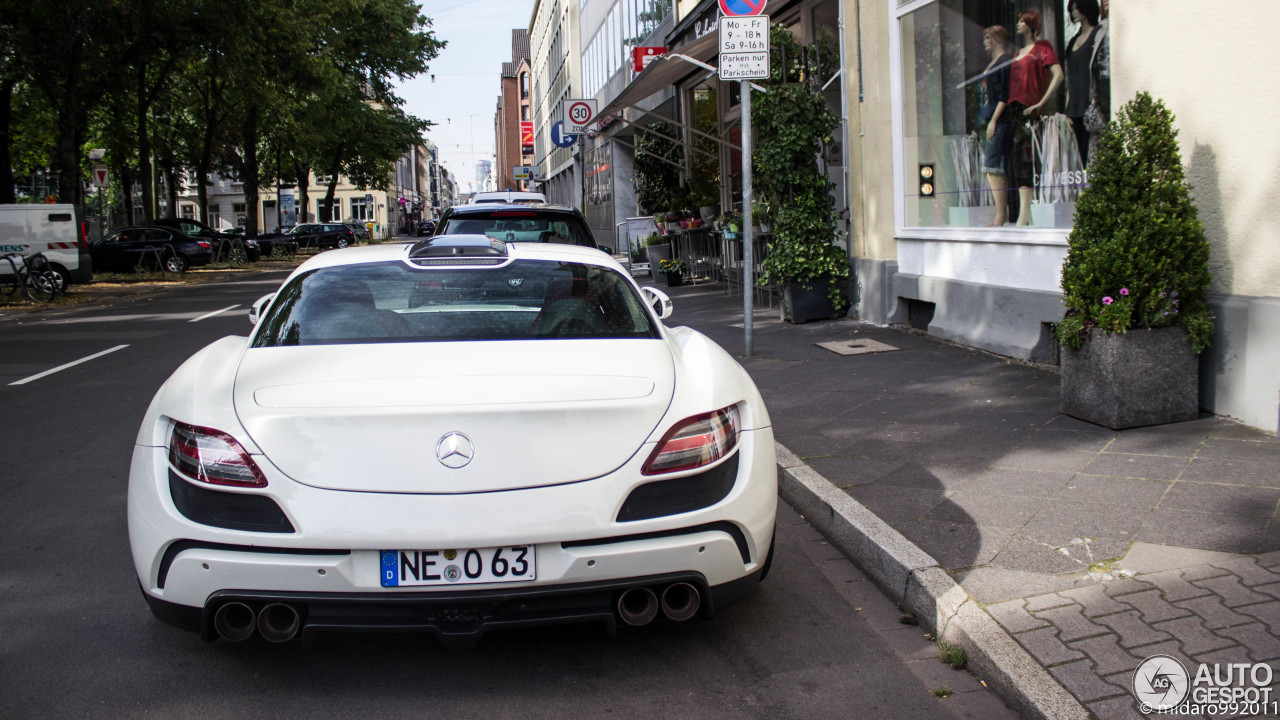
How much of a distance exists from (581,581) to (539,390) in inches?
22.3

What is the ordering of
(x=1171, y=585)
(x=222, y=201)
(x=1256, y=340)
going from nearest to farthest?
(x=1171, y=585) < (x=1256, y=340) < (x=222, y=201)

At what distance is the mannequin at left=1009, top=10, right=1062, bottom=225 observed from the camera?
816 centimetres

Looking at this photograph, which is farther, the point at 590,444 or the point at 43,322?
the point at 43,322

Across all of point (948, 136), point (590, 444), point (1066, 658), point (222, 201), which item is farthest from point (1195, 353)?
point (222, 201)

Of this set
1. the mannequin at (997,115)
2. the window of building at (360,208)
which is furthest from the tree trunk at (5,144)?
the window of building at (360,208)

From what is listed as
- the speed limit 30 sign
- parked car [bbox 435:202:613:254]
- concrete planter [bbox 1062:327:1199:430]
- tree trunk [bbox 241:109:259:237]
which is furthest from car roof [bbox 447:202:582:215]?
tree trunk [bbox 241:109:259:237]

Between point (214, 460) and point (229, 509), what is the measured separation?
15 centimetres

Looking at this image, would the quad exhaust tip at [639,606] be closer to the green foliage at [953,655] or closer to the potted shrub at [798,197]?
the green foliage at [953,655]

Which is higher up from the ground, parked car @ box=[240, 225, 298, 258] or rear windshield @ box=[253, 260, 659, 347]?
parked car @ box=[240, 225, 298, 258]

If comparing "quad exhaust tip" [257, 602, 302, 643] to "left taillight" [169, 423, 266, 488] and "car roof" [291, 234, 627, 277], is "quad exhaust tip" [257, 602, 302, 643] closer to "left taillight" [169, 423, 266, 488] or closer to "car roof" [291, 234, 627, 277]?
"left taillight" [169, 423, 266, 488]

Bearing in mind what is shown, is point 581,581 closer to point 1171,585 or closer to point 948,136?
point 1171,585

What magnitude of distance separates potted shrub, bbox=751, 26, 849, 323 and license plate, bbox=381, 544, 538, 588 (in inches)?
340

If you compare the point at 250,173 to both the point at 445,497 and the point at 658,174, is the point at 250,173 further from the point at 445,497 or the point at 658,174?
the point at 445,497

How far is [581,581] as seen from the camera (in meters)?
2.89
